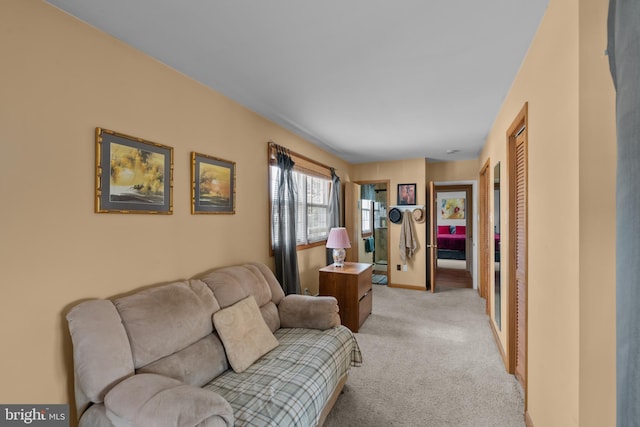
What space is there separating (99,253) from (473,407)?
9.15ft

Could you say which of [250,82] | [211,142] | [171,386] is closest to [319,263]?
[211,142]

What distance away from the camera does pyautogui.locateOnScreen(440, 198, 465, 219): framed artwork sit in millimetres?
8406

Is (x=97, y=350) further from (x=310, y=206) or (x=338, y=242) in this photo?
(x=310, y=206)

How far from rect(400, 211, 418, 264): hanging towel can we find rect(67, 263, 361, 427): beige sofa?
10.8 ft

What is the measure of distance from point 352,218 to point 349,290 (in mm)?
2411

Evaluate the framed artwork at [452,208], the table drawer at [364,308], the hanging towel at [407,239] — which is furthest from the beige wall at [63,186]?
the framed artwork at [452,208]

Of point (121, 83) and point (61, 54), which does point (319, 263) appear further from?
point (61, 54)

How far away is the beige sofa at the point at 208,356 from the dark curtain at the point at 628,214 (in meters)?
1.37

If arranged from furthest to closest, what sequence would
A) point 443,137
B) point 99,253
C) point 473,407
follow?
point 443,137, point 473,407, point 99,253

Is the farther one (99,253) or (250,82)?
(250,82)

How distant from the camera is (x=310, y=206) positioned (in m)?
4.26

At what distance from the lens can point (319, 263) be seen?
171 inches

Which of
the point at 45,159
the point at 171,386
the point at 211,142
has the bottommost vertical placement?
the point at 171,386

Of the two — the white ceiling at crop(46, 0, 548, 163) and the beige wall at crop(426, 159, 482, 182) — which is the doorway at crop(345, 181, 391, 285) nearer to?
→ the beige wall at crop(426, 159, 482, 182)
